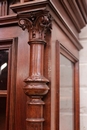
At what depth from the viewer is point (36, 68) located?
0.61m

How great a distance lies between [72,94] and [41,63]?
0.45 metres

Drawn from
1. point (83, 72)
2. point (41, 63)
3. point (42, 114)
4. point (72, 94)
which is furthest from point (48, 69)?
point (83, 72)

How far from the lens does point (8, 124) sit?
2.21ft

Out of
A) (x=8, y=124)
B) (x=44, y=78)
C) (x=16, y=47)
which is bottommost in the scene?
(x=8, y=124)

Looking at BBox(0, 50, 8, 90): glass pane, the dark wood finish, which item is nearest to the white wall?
the dark wood finish

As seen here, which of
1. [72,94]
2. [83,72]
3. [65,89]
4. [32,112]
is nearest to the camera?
[32,112]

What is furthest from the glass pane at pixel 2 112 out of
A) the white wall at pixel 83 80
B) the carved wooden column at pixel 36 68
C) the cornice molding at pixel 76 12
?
the white wall at pixel 83 80

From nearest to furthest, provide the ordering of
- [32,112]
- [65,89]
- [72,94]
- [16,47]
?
1. [32,112]
2. [16,47]
3. [65,89]
4. [72,94]

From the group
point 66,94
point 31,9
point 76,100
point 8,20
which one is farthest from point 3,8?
point 76,100

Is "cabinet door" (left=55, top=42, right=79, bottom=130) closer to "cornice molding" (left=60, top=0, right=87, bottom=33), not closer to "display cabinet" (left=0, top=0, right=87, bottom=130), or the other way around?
"display cabinet" (left=0, top=0, right=87, bottom=130)

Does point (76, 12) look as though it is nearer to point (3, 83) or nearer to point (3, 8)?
point (3, 8)

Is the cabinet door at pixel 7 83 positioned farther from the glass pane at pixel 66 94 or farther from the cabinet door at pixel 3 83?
the glass pane at pixel 66 94

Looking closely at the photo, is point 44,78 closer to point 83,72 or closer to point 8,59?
point 8,59

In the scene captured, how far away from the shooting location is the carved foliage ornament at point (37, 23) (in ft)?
1.99
